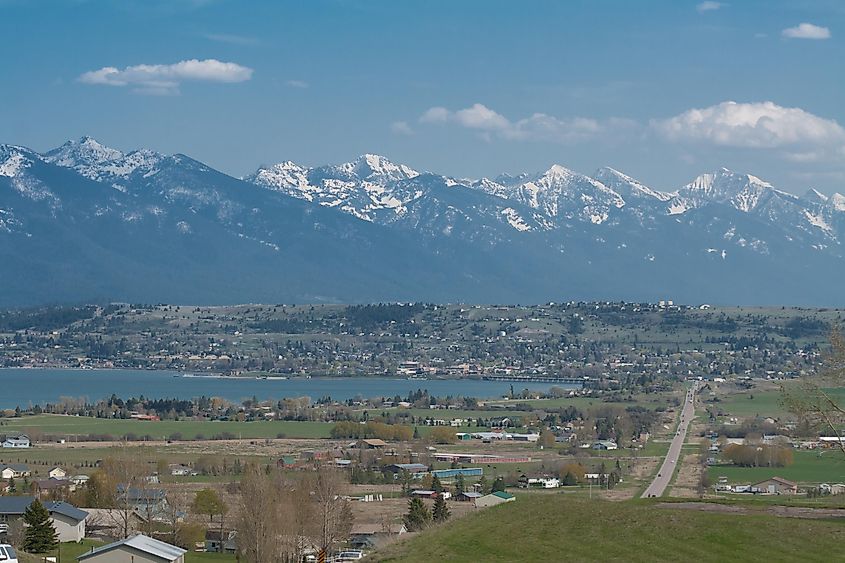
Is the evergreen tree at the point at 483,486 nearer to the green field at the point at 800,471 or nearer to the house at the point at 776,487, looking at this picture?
the green field at the point at 800,471

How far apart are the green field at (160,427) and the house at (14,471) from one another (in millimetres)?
21236

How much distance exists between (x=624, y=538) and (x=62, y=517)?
70.9ft

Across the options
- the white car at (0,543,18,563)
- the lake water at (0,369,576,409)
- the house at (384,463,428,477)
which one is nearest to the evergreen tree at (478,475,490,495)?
the house at (384,463,428,477)

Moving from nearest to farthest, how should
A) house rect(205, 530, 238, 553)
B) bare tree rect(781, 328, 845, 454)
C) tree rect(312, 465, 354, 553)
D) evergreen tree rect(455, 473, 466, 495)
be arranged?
bare tree rect(781, 328, 845, 454)
tree rect(312, 465, 354, 553)
house rect(205, 530, 238, 553)
evergreen tree rect(455, 473, 466, 495)

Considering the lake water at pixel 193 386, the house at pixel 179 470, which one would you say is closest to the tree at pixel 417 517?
the house at pixel 179 470

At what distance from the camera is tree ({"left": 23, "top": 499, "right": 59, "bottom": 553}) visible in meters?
36.3

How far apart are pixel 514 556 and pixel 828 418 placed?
8.61 meters

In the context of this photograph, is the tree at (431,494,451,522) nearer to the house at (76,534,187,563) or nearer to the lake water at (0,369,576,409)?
the house at (76,534,187,563)

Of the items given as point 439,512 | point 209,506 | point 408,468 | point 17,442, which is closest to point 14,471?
point 408,468

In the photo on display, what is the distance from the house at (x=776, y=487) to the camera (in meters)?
55.0

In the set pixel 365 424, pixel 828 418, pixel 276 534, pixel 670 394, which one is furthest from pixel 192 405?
pixel 828 418

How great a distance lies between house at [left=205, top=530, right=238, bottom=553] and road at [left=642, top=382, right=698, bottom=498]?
13926mm

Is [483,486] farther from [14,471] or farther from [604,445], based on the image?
[604,445]

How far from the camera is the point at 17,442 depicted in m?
84.2
